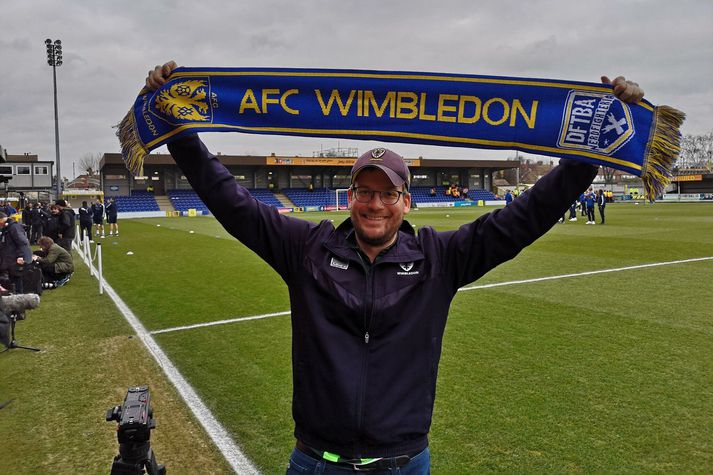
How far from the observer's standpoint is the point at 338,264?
2111 mm

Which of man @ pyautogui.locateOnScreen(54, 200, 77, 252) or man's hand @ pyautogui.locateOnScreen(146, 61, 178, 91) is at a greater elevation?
man's hand @ pyautogui.locateOnScreen(146, 61, 178, 91)

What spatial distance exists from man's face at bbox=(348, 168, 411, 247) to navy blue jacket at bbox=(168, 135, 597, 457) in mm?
68

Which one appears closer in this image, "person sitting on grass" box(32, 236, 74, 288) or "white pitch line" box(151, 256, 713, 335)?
"white pitch line" box(151, 256, 713, 335)

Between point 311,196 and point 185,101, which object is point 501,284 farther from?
point 311,196

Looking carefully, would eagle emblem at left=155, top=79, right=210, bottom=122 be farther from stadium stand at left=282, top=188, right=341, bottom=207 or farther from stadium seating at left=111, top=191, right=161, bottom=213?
stadium stand at left=282, top=188, right=341, bottom=207

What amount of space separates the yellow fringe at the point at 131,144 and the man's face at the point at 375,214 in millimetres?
1199

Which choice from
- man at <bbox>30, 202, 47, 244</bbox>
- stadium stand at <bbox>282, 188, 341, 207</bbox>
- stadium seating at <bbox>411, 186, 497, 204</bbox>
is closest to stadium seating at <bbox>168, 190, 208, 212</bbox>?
stadium stand at <bbox>282, 188, 341, 207</bbox>

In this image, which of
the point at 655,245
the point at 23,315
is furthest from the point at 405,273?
the point at 655,245

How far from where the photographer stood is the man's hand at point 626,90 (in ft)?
7.62

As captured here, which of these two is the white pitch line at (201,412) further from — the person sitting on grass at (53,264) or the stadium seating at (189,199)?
the stadium seating at (189,199)

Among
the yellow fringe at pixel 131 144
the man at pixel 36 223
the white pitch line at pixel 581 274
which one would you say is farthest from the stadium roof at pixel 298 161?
the yellow fringe at pixel 131 144

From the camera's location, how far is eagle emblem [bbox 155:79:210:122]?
2.46m

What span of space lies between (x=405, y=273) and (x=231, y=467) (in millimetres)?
2421

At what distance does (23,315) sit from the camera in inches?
310
